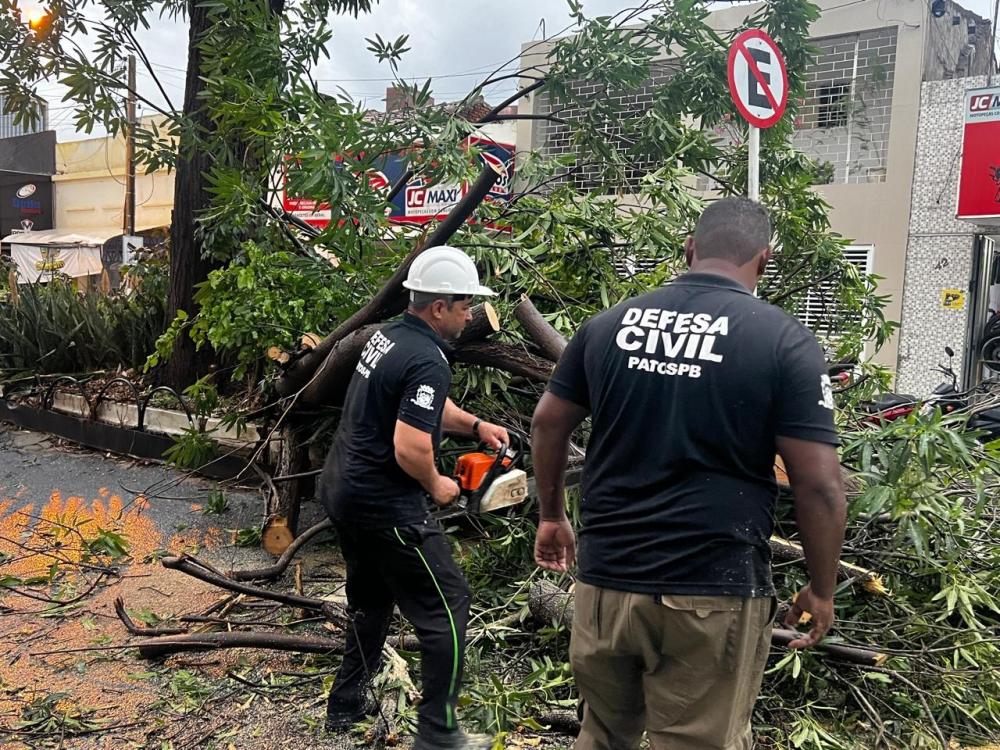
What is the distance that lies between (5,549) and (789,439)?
201 inches

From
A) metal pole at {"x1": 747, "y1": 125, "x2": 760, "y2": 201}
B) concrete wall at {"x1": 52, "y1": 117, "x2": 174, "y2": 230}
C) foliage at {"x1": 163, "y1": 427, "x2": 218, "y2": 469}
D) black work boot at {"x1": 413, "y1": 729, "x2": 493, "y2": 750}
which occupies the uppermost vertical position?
concrete wall at {"x1": 52, "y1": 117, "x2": 174, "y2": 230}

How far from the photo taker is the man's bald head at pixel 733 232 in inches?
83.0

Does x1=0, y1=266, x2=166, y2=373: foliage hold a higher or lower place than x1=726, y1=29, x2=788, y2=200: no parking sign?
lower

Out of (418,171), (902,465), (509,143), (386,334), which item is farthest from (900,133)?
(386,334)

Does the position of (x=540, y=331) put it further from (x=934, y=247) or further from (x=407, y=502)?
(x=934, y=247)

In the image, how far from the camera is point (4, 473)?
21.7 ft

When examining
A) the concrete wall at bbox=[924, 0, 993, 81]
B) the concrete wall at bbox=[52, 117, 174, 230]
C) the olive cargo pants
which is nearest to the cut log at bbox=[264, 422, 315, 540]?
the olive cargo pants

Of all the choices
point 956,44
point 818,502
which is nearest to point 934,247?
point 956,44

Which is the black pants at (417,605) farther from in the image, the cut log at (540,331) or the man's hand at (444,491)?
the cut log at (540,331)

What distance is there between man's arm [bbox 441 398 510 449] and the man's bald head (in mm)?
1318

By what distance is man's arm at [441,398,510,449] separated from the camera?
3.21m

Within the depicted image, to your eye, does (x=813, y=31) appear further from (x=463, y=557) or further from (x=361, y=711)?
(x=361, y=711)

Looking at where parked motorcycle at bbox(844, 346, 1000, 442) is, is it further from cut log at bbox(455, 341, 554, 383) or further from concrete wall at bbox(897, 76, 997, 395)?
concrete wall at bbox(897, 76, 997, 395)

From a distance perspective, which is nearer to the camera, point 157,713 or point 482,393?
point 157,713
